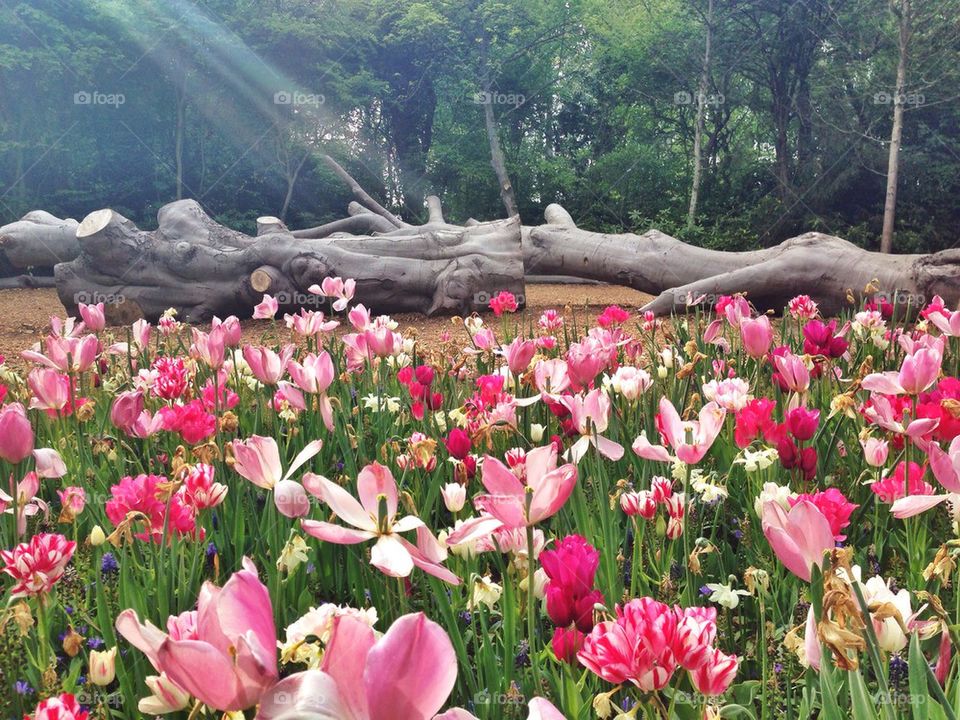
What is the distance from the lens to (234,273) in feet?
28.5

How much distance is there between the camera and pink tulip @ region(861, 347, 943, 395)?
162 cm

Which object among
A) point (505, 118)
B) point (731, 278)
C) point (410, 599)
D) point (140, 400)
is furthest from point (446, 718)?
point (505, 118)

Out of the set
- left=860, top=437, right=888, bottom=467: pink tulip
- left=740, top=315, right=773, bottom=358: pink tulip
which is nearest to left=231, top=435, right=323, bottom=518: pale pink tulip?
left=860, top=437, right=888, bottom=467: pink tulip

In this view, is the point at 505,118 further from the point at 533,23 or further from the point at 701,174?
the point at 701,174

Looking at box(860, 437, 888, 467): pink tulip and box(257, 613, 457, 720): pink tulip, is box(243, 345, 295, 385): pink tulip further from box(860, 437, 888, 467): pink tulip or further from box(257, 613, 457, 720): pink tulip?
box(257, 613, 457, 720): pink tulip

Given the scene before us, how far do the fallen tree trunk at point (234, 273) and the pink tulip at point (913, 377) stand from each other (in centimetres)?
704

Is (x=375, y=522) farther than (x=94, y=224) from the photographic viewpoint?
No

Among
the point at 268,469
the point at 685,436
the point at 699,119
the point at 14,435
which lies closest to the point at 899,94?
the point at 699,119

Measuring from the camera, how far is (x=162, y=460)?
2387 mm

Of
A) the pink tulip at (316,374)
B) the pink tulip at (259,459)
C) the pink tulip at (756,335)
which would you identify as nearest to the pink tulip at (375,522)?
the pink tulip at (259,459)

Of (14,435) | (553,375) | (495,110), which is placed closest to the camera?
(14,435)

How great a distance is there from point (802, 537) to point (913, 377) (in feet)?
3.28

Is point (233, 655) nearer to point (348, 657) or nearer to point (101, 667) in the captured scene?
point (348, 657)

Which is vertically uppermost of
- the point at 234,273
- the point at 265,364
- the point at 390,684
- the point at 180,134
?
the point at 180,134
